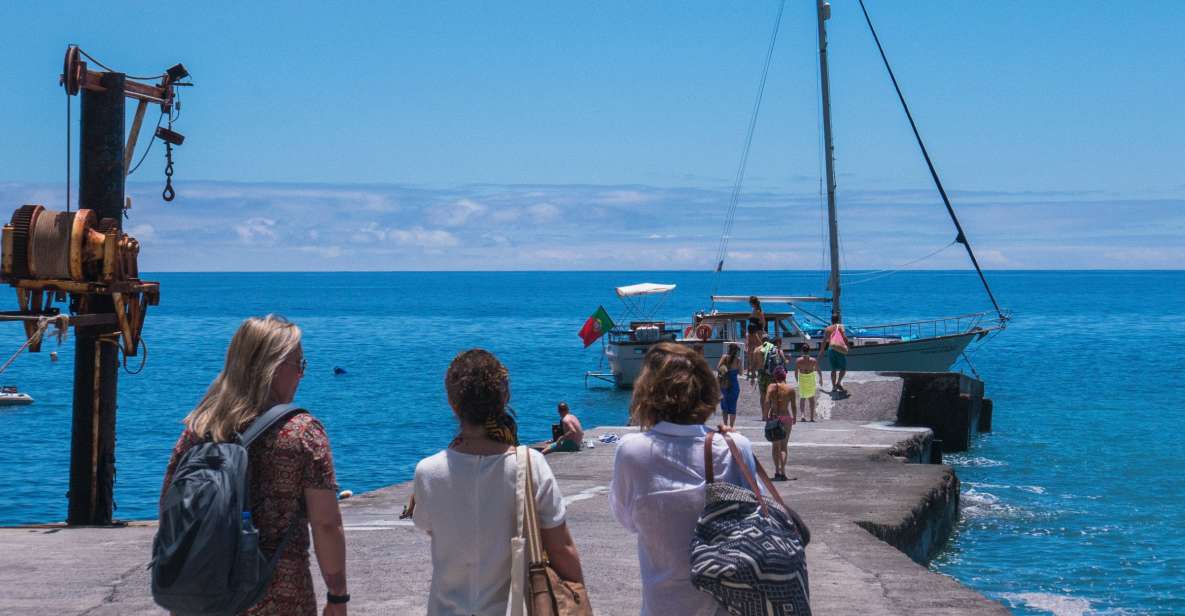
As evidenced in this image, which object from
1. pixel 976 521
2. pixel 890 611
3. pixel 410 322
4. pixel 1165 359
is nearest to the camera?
pixel 890 611

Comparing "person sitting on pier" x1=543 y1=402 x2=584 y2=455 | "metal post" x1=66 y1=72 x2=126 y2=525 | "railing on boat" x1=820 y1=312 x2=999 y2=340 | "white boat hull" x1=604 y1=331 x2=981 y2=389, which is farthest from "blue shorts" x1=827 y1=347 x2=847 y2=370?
"metal post" x1=66 y1=72 x2=126 y2=525

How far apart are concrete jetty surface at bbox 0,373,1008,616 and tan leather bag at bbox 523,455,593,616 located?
368 cm

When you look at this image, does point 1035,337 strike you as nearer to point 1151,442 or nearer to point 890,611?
point 1151,442

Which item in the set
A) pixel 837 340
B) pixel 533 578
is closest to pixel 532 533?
pixel 533 578

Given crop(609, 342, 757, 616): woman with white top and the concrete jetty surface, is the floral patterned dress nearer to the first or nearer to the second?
crop(609, 342, 757, 616): woman with white top

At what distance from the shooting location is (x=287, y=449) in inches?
152

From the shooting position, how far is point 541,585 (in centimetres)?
401

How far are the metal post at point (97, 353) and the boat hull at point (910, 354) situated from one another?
3130 centimetres

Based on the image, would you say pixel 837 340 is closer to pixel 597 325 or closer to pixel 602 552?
pixel 602 552

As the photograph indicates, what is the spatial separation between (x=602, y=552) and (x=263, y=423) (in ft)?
19.8

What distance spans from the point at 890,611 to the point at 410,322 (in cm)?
12498

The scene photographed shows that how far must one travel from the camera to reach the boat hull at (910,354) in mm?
40656

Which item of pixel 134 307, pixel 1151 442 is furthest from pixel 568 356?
pixel 134 307

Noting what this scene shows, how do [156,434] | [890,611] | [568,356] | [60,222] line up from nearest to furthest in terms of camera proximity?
[890,611], [60,222], [156,434], [568,356]
